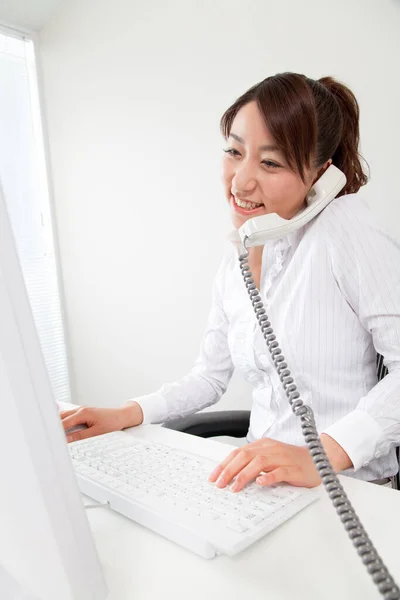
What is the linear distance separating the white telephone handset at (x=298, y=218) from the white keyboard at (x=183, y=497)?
0.41m

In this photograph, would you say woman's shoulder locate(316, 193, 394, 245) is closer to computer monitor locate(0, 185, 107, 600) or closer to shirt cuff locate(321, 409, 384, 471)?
shirt cuff locate(321, 409, 384, 471)

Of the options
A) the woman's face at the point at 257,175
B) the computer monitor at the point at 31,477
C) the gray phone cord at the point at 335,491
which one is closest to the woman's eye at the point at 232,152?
the woman's face at the point at 257,175

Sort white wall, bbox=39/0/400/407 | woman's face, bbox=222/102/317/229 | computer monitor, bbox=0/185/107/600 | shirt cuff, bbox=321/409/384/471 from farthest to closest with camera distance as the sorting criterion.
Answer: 1. white wall, bbox=39/0/400/407
2. woman's face, bbox=222/102/317/229
3. shirt cuff, bbox=321/409/384/471
4. computer monitor, bbox=0/185/107/600

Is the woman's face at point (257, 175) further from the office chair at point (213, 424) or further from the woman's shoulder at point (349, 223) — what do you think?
the office chair at point (213, 424)

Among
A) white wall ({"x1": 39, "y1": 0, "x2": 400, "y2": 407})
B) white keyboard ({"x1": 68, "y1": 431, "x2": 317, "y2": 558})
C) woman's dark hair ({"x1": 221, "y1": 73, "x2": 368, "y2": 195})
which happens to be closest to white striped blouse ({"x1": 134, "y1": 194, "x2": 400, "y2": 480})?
woman's dark hair ({"x1": 221, "y1": 73, "x2": 368, "y2": 195})

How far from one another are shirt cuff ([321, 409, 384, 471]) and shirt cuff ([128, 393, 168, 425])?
405 millimetres

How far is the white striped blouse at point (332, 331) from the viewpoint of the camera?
97cm

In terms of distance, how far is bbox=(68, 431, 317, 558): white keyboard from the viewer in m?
0.58

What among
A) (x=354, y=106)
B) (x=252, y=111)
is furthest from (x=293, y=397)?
(x=354, y=106)

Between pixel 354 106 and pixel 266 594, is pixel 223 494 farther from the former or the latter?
pixel 354 106

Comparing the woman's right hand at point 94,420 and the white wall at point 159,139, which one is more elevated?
the white wall at point 159,139

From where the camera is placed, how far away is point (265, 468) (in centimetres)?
72

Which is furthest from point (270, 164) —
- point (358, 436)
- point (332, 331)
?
point (358, 436)

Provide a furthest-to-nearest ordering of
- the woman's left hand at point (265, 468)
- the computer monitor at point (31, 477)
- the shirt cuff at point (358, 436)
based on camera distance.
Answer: the shirt cuff at point (358, 436) → the woman's left hand at point (265, 468) → the computer monitor at point (31, 477)
